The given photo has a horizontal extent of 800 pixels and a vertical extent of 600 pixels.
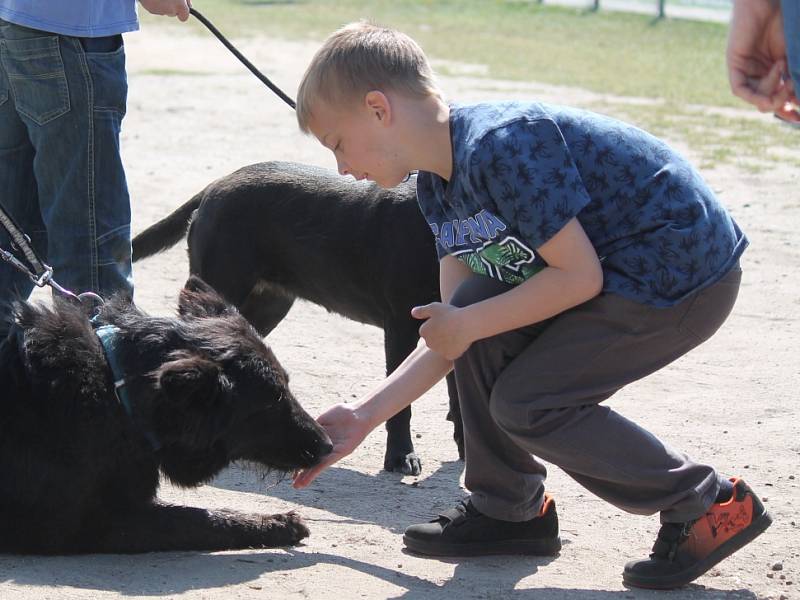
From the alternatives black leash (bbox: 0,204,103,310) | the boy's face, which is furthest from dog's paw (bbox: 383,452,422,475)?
the boy's face

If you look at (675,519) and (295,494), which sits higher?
(675,519)

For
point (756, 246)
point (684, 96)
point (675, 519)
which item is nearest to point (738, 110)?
point (684, 96)

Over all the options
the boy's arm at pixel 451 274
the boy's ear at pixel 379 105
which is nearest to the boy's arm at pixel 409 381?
the boy's arm at pixel 451 274

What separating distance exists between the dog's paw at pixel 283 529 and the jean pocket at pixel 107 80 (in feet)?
5.99

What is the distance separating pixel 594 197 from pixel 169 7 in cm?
221

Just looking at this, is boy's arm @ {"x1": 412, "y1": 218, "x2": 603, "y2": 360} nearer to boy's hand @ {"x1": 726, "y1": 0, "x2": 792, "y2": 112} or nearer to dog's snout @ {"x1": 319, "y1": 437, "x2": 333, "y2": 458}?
boy's hand @ {"x1": 726, "y1": 0, "x2": 792, "y2": 112}

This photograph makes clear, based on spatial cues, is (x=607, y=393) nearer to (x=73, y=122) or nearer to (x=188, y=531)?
(x=188, y=531)

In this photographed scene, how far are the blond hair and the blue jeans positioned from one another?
1.61 metres

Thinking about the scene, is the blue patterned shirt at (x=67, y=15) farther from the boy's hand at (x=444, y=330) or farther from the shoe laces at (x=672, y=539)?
the shoe laces at (x=672, y=539)

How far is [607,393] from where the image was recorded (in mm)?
3643

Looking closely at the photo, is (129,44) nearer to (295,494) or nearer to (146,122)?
(146,122)

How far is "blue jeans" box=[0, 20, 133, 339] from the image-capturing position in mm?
4828

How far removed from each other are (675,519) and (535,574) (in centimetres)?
46

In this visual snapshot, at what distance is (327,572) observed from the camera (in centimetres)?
375
